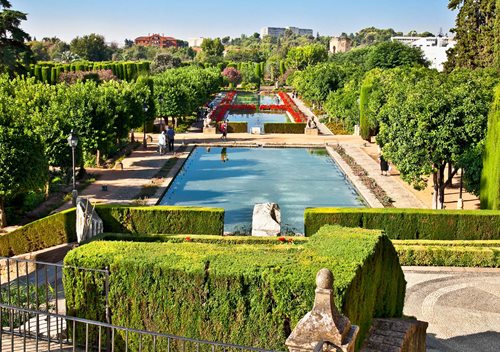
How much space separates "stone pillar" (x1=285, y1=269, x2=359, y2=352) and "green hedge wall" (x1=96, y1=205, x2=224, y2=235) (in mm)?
12616

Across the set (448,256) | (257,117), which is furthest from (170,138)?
(257,117)

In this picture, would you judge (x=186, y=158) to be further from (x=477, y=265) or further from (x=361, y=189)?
(x=477, y=265)

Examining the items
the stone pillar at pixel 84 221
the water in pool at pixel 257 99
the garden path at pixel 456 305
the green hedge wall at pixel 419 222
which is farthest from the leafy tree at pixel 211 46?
the garden path at pixel 456 305

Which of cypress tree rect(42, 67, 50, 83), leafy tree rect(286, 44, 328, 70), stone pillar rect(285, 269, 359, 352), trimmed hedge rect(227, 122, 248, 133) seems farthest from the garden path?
leafy tree rect(286, 44, 328, 70)

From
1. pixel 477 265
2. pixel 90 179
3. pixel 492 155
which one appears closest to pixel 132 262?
pixel 477 265

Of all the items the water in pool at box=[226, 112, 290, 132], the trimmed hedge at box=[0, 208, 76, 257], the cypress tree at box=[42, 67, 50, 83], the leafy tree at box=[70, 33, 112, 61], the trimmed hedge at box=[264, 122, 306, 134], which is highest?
the leafy tree at box=[70, 33, 112, 61]

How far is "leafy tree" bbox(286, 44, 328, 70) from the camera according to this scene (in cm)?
11381

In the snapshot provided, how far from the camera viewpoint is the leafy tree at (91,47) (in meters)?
132

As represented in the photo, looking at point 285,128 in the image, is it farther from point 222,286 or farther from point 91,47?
point 91,47

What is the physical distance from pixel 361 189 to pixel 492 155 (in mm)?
7260

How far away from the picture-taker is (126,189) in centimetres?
2606

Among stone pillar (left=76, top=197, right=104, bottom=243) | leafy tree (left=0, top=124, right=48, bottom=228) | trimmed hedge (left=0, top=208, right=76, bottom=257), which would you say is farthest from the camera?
leafy tree (left=0, top=124, right=48, bottom=228)

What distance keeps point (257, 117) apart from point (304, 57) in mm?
56479

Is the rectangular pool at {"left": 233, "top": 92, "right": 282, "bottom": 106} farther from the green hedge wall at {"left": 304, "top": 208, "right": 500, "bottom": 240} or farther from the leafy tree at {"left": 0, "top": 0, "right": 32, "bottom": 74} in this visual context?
the green hedge wall at {"left": 304, "top": 208, "right": 500, "bottom": 240}
